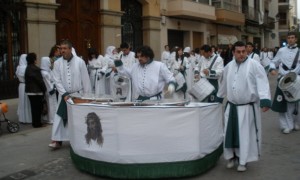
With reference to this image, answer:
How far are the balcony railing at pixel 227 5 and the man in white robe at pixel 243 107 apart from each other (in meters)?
26.1

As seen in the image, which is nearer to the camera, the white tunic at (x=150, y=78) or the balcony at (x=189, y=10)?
the white tunic at (x=150, y=78)

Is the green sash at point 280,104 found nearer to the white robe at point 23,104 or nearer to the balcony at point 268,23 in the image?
the white robe at point 23,104

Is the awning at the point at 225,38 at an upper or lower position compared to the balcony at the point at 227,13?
lower

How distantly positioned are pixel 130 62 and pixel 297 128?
4.62 meters

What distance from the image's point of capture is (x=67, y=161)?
6.78 metres

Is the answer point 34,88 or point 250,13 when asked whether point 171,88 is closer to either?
point 34,88

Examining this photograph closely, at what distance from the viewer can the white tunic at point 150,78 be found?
6.61m

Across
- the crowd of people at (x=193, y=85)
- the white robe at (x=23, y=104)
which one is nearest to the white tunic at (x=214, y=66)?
the crowd of people at (x=193, y=85)

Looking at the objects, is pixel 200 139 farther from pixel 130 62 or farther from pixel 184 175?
pixel 130 62

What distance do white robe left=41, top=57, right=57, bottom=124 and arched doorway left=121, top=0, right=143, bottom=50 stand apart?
1035 centimetres

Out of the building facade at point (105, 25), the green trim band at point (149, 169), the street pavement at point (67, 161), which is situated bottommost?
the street pavement at point (67, 161)

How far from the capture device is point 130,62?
1163 cm

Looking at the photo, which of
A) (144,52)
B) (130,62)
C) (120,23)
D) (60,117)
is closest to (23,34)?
(130,62)

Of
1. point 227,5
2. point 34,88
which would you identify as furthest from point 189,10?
point 34,88
